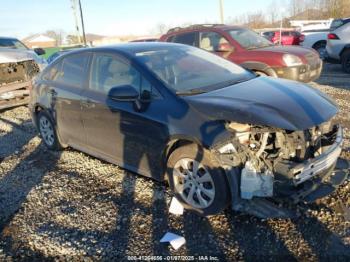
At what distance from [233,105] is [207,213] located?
1.09 meters

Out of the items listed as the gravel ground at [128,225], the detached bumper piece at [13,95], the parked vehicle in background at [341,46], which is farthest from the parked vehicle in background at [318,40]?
the gravel ground at [128,225]

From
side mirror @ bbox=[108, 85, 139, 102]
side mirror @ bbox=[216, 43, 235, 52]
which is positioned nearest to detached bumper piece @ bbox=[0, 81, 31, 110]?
side mirror @ bbox=[216, 43, 235, 52]

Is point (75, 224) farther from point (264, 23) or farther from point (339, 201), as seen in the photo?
point (264, 23)

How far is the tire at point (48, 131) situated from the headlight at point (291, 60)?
5.21 metres

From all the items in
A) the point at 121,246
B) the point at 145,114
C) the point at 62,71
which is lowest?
the point at 121,246

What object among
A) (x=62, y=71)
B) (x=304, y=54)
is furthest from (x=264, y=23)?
(x=62, y=71)

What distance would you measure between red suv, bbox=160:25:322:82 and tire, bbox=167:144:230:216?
516 cm

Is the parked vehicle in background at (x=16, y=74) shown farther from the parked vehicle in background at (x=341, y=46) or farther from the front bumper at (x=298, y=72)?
the parked vehicle in background at (x=341, y=46)

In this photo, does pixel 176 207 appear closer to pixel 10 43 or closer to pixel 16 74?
pixel 16 74

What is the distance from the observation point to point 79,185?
4.62 metres

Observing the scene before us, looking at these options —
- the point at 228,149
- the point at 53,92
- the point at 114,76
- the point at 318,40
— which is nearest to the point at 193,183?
the point at 228,149

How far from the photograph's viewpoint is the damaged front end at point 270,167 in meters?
3.20

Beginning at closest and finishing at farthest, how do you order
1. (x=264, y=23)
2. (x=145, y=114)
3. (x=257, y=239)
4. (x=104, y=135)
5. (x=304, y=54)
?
(x=257, y=239) → (x=145, y=114) → (x=104, y=135) → (x=304, y=54) → (x=264, y=23)

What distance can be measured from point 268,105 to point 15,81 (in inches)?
315
